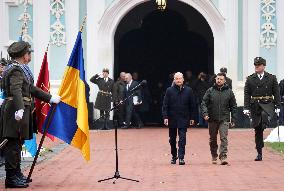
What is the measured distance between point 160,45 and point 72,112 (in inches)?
756

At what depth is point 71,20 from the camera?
92.2 ft

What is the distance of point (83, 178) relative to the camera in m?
13.3

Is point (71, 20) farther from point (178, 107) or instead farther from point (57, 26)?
point (178, 107)

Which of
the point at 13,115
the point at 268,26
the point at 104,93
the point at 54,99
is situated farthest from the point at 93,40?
the point at 13,115

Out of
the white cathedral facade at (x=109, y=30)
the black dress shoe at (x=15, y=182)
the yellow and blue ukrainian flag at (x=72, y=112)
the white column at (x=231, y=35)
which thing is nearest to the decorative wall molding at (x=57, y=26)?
the white cathedral facade at (x=109, y=30)

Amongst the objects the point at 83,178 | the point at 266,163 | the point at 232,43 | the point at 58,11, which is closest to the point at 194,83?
the point at 232,43

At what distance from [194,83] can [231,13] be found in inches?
94.8

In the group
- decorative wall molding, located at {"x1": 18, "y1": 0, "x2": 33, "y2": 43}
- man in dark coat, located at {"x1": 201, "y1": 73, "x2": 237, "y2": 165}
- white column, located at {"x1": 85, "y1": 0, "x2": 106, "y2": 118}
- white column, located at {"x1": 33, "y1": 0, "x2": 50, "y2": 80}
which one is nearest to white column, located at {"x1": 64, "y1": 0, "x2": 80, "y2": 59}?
white column, located at {"x1": 85, "y1": 0, "x2": 106, "y2": 118}

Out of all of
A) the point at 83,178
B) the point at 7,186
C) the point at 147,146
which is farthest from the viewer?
the point at 147,146

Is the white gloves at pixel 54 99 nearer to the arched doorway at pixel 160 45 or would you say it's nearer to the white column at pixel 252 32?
the white column at pixel 252 32

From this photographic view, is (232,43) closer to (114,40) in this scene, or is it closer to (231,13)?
(231,13)

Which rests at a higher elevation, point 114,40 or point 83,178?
point 114,40

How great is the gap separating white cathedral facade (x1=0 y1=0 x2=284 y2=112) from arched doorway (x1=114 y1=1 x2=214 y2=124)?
2882mm

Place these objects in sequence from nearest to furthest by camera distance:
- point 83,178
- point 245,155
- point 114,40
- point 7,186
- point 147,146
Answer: point 7,186 → point 83,178 → point 245,155 → point 147,146 → point 114,40
